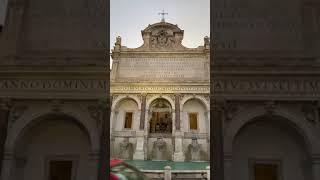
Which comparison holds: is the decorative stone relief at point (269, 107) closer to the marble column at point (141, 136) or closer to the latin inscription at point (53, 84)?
the latin inscription at point (53, 84)

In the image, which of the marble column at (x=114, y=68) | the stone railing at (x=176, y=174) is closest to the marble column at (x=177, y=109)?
the marble column at (x=114, y=68)

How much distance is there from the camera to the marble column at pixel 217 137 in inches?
267

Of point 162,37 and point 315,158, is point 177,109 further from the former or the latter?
point 315,158

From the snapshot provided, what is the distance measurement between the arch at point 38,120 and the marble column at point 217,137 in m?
1.84

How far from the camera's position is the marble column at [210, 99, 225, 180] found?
22.2 ft

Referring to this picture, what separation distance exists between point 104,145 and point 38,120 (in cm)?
123

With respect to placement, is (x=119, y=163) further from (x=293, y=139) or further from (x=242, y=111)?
(x=293, y=139)

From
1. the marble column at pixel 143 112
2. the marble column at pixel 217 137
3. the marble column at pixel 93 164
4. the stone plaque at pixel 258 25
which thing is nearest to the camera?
the marble column at pixel 217 137

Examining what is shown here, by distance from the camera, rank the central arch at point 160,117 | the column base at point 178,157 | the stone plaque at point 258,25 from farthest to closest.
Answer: the central arch at point 160,117 < the column base at point 178,157 < the stone plaque at point 258,25

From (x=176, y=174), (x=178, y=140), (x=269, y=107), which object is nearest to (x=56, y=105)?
(x=269, y=107)

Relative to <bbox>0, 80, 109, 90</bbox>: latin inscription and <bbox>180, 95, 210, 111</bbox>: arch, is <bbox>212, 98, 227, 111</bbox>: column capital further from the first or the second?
<bbox>180, 95, 210, 111</bbox>: arch

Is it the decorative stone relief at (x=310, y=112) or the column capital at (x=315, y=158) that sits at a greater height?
the decorative stone relief at (x=310, y=112)

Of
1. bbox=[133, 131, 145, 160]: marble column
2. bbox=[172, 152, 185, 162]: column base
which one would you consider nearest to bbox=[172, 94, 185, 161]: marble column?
bbox=[172, 152, 185, 162]: column base

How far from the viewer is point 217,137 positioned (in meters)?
6.96
